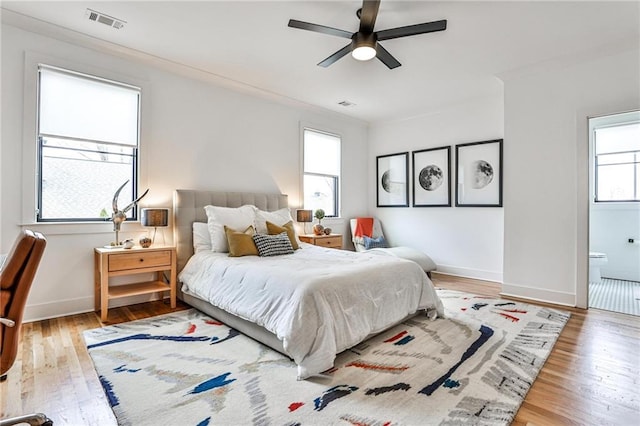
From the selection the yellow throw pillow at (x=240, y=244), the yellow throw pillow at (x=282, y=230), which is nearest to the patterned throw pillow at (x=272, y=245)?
the yellow throw pillow at (x=240, y=244)

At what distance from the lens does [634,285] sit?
458 cm

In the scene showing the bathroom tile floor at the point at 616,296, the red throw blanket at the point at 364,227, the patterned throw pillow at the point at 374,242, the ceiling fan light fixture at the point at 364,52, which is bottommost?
the bathroom tile floor at the point at 616,296

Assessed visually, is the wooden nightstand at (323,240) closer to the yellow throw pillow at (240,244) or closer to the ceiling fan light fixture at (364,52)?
the yellow throw pillow at (240,244)

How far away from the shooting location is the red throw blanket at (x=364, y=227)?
5832mm

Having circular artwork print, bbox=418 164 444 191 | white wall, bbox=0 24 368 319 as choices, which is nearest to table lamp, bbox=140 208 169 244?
white wall, bbox=0 24 368 319

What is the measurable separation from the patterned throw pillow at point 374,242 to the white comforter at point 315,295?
238cm

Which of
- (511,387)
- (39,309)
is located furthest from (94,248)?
(511,387)

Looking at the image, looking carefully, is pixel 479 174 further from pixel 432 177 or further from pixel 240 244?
pixel 240 244

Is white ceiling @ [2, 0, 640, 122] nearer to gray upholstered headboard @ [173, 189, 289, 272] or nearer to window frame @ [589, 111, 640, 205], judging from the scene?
gray upholstered headboard @ [173, 189, 289, 272]

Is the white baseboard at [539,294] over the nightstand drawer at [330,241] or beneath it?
beneath

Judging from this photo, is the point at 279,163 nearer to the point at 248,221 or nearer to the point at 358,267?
the point at 248,221

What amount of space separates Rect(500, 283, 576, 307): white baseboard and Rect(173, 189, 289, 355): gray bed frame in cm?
326

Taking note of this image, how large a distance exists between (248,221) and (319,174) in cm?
216

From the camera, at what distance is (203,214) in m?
3.96
